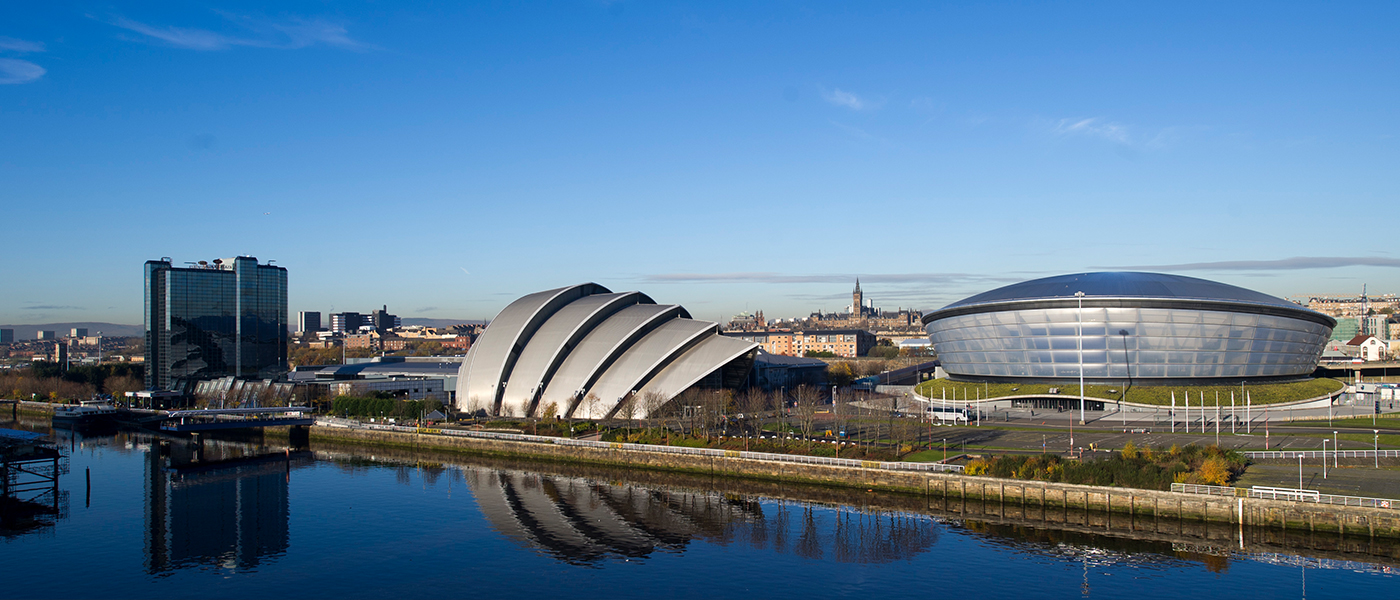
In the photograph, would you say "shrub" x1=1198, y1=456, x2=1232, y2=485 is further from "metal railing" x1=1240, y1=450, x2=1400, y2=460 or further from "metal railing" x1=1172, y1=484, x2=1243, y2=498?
"metal railing" x1=1240, y1=450, x2=1400, y2=460

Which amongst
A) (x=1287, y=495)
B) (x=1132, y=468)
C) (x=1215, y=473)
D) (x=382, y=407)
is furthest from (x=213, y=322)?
(x=1287, y=495)

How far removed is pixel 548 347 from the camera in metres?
66.1

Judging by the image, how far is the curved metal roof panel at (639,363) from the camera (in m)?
61.6

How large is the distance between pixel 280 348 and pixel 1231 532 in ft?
383

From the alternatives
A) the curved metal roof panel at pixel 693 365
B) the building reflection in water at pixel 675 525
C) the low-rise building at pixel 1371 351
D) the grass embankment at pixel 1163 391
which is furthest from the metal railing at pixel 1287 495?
the low-rise building at pixel 1371 351

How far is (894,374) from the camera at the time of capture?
106375mm

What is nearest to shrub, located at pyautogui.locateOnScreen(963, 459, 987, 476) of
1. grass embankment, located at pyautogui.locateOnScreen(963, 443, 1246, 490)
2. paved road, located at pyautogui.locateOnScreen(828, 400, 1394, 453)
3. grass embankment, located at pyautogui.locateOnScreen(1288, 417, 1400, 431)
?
grass embankment, located at pyautogui.locateOnScreen(963, 443, 1246, 490)

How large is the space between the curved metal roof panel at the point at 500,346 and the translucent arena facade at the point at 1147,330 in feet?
105

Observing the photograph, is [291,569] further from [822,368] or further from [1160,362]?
[822,368]

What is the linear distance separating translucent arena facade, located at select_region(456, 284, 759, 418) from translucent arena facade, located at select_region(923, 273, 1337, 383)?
2056 centimetres

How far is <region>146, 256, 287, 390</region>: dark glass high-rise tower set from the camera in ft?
376

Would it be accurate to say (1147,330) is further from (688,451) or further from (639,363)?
(688,451)

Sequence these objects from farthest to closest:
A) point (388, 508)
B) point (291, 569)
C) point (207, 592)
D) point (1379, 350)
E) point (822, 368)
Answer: point (1379, 350)
point (822, 368)
point (388, 508)
point (291, 569)
point (207, 592)

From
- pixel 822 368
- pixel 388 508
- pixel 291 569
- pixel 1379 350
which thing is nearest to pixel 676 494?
pixel 388 508
